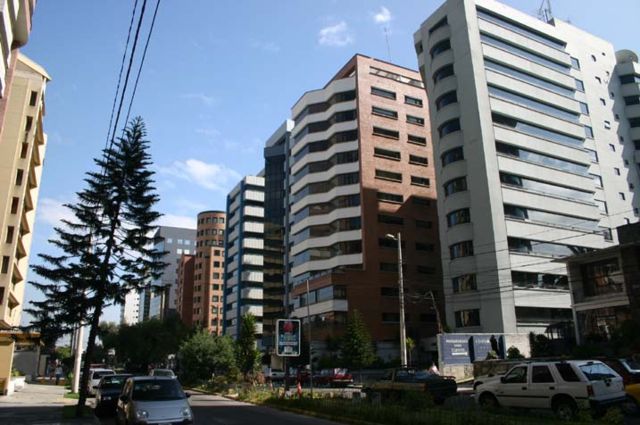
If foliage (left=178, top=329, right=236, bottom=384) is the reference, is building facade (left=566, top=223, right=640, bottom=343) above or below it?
above

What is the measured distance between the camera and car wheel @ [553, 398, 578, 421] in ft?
46.0

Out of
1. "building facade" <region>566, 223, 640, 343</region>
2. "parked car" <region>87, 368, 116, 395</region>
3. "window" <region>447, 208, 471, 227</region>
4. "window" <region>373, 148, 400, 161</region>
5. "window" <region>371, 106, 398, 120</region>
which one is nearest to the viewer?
"building facade" <region>566, 223, 640, 343</region>

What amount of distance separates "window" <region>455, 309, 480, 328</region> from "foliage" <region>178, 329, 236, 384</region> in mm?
22577

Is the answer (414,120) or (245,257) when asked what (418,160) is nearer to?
(414,120)

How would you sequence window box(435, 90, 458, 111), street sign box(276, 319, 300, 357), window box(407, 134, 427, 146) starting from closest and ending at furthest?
street sign box(276, 319, 300, 357) < window box(435, 90, 458, 111) < window box(407, 134, 427, 146)

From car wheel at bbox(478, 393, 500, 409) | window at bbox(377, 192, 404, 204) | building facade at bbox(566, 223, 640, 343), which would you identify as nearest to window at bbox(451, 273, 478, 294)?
building facade at bbox(566, 223, 640, 343)

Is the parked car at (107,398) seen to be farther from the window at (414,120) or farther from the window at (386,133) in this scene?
the window at (414,120)

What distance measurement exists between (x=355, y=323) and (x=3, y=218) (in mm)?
34784

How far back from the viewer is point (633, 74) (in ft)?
248

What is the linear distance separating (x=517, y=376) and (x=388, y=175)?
189ft

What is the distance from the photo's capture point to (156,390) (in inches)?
583

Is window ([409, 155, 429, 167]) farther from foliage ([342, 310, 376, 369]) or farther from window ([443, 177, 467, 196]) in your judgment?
foliage ([342, 310, 376, 369])

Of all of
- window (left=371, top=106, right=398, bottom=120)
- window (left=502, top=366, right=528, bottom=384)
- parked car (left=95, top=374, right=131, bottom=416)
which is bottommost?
parked car (left=95, top=374, right=131, bottom=416)

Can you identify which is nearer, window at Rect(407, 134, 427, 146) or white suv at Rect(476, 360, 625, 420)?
white suv at Rect(476, 360, 625, 420)
